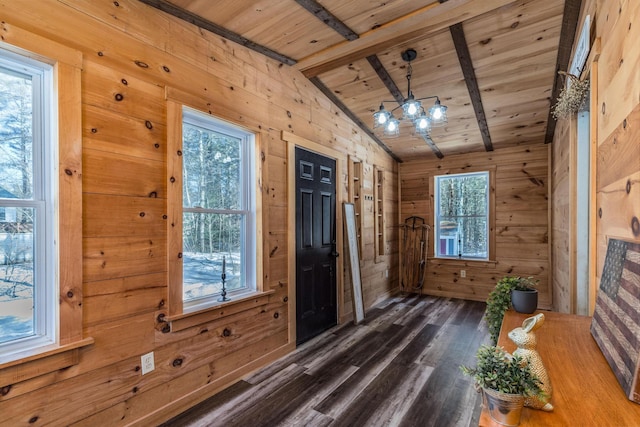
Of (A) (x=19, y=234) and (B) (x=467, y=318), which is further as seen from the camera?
(B) (x=467, y=318)

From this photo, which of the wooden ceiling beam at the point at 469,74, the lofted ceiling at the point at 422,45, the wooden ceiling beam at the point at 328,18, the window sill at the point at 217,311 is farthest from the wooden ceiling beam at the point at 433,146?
the window sill at the point at 217,311

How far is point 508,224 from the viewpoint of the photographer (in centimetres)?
491

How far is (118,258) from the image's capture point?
74.3 inches

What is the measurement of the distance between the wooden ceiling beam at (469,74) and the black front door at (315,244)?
67.9 inches

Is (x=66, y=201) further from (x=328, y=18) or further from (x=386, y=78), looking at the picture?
(x=386, y=78)

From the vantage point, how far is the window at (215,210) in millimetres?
2355

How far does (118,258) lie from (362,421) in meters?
1.90

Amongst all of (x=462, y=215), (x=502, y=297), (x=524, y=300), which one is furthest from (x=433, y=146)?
(x=524, y=300)

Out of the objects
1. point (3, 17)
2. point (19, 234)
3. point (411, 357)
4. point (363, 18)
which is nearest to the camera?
point (3, 17)

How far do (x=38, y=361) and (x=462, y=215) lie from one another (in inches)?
215

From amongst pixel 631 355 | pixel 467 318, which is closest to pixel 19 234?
pixel 631 355

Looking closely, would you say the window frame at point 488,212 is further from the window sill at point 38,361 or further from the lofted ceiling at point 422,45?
the window sill at point 38,361

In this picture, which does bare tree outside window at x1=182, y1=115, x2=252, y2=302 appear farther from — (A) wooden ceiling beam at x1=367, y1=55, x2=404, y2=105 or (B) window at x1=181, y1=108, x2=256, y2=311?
(A) wooden ceiling beam at x1=367, y1=55, x2=404, y2=105

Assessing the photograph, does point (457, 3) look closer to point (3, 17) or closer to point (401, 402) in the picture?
point (3, 17)
